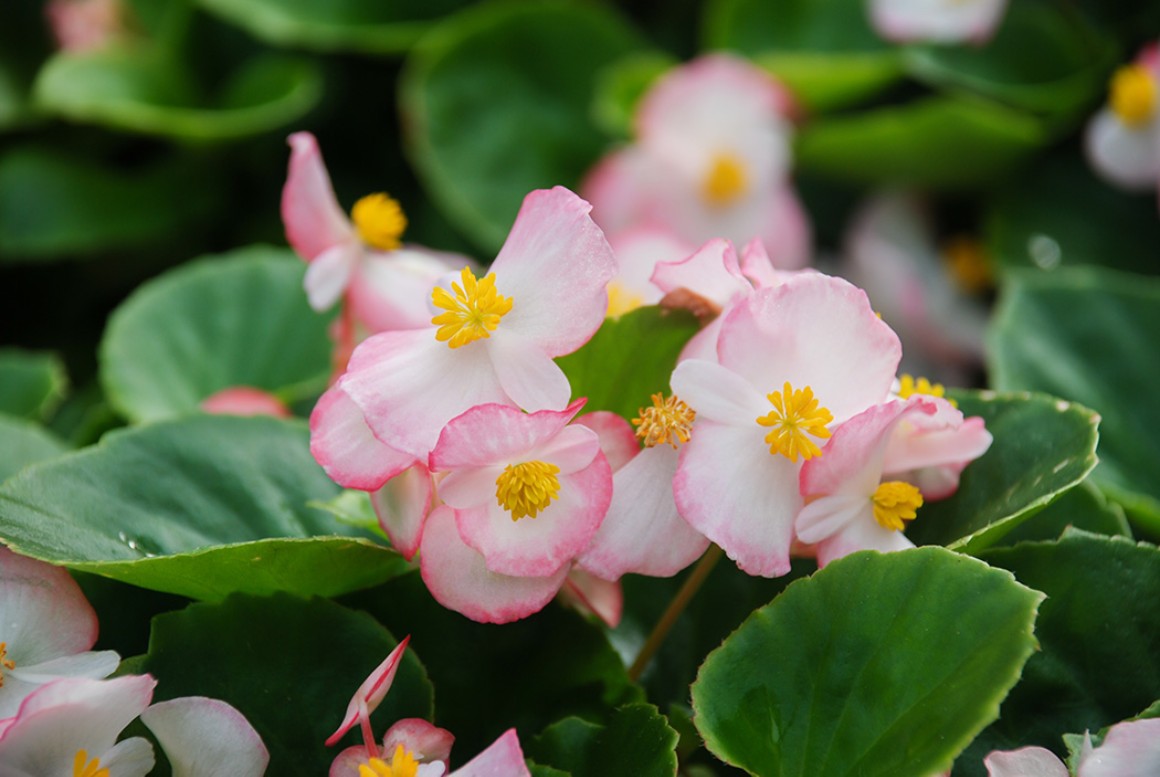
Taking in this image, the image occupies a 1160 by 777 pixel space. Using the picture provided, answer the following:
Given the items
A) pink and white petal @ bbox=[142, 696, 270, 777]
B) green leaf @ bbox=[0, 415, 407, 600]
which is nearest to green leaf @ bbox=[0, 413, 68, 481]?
green leaf @ bbox=[0, 415, 407, 600]

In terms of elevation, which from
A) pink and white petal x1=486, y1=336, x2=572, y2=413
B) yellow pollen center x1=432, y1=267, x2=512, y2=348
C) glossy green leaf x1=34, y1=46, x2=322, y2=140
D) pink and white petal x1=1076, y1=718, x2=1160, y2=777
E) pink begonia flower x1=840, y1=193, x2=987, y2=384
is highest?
yellow pollen center x1=432, y1=267, x2=512, y2=348

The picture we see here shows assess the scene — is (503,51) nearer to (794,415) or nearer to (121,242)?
(121,242)

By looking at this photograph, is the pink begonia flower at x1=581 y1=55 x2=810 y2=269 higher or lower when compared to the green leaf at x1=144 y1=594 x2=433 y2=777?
lower

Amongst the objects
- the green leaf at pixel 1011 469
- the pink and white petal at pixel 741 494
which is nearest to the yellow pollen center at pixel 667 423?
the pink and white petal at pixel 741 494

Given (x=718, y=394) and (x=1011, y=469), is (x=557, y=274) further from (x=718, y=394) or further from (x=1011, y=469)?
(x=1011, y=469)

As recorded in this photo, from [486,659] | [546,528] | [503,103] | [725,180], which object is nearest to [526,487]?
[546,528]

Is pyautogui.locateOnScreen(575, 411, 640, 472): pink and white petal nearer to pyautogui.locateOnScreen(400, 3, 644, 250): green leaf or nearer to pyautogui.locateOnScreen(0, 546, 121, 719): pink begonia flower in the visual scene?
pyautogui.locateOnScreen(0, 546, 121, 719): pink begonia flower

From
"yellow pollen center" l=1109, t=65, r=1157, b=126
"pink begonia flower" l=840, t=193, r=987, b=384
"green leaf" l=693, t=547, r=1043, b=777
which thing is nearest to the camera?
"green leaf" l=693, t=547, r=1043, b=777
